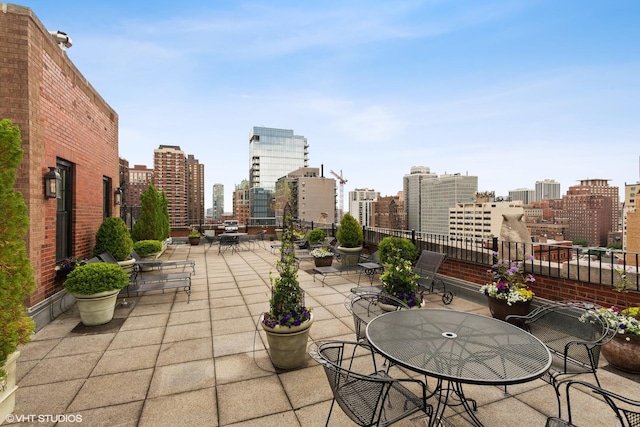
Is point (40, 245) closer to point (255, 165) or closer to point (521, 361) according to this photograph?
point (521, 361)

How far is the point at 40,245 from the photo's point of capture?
4.90 m

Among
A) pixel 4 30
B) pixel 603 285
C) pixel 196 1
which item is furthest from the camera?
pixel 196 1

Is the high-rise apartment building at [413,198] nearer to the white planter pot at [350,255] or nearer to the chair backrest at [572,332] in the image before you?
the white planter pot at [350,255]

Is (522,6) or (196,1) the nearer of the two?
(522,6)

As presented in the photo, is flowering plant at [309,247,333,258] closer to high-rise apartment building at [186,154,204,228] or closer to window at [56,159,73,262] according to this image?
window at [56,159,73,262]

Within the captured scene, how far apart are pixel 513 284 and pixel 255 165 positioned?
4478 inches

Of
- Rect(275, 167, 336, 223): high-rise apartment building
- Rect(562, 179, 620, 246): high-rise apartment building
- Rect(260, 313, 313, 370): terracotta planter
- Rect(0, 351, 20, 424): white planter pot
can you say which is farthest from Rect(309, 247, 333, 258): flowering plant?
Rect(562, 179, 620, 246): high-rise apartment building

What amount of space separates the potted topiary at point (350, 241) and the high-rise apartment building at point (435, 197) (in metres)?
95.3

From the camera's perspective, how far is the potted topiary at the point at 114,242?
23.2 feet

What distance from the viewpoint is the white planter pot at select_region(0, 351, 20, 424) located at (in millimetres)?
2430

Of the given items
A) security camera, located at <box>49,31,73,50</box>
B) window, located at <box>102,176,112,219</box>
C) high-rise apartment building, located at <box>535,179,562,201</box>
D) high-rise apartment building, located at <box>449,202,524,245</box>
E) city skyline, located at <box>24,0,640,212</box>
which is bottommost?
high-rise apartment building, located at <box>449,202,524,245</box>

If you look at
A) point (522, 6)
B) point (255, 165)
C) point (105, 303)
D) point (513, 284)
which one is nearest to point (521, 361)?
point (513, 284)

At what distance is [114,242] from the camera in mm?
7172

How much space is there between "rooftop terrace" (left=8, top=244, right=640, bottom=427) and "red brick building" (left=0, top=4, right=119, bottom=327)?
1331 millimetres
